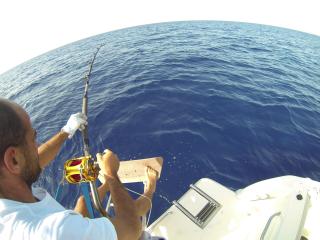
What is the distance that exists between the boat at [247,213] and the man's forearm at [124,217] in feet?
3.51

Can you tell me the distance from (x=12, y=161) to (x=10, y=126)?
199 mm

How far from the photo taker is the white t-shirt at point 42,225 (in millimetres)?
1208

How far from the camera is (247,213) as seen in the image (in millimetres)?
3123

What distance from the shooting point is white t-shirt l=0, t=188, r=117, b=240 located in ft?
3.96

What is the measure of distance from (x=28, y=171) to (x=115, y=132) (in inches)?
198

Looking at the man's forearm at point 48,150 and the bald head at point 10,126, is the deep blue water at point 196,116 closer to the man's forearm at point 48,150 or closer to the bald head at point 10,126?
the man's forearm at point 48,150

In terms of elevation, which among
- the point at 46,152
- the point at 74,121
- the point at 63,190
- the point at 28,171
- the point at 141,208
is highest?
the point at 28,171

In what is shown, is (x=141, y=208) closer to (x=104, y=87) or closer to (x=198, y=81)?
(x=198, y=81)

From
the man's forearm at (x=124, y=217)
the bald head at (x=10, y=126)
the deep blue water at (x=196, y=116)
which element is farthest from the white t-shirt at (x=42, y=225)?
the deep blue water at (x=196, y=116)

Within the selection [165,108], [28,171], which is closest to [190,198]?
[28,171]

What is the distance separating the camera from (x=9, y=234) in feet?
3.97

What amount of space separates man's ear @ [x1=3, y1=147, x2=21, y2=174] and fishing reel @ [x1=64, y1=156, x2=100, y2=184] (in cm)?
76

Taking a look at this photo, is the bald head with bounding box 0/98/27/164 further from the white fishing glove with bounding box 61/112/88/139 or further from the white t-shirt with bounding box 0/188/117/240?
the white fishing glove with bounding box 61/112/88/139

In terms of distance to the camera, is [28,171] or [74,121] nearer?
[28,171]
